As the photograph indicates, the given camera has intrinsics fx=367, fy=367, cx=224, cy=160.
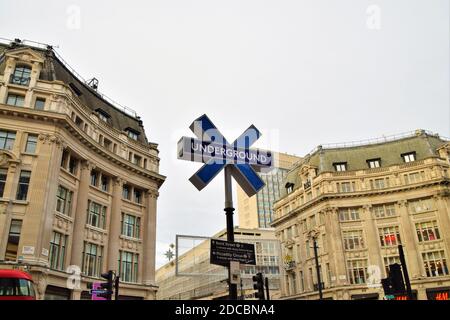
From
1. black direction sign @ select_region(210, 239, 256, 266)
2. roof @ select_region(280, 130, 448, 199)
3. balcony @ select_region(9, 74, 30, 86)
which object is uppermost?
roof @ select_region(280, 130, 448, 199)

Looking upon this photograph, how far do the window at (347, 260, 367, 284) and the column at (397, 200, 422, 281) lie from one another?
19.1 feet

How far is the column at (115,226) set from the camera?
36.1 meters

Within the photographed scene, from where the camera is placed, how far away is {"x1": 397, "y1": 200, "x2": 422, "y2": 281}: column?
4991 centimetres

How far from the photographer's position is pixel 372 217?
55094 mm

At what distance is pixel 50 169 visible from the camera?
101 ft

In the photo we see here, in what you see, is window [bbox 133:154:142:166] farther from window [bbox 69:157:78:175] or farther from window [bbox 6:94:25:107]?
window [bbox 6:94:25:107]

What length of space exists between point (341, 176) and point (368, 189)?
14.6ft

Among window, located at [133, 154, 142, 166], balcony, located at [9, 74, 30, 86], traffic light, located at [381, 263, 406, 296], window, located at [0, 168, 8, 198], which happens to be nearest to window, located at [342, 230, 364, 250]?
window, located at [133, 154, 142, 166]

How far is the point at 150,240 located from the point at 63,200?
11.6 metres

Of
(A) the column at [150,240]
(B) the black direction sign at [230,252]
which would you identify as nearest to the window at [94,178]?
(A) the column at [150,240]

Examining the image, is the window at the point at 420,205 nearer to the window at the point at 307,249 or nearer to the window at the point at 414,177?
the window at the point at 414,177

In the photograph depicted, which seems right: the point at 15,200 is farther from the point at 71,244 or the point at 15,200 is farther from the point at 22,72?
the point at 22,72

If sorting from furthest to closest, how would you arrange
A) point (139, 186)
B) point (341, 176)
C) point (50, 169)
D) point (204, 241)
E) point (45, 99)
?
1. point (341, 176)
2. point (139, 186)
3. point (45, 99)
4. point (50, 169)
5. point (204, 241)
